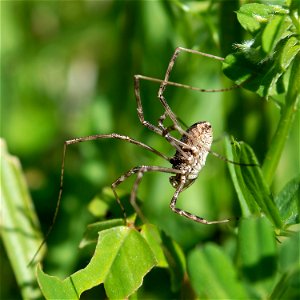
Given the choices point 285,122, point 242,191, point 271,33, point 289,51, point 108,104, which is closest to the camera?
point 271,33

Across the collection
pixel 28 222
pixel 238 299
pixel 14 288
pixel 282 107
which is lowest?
pixel 14 288

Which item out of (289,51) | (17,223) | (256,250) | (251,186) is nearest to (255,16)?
(289,51)

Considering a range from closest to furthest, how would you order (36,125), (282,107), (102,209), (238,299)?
(238,299) < (282,107) < (102,209) < (36,125)

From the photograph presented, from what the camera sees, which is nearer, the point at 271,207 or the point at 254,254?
the point at 254,254

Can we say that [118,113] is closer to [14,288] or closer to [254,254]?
[14,288]

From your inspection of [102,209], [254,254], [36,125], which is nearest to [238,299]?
[254,254]

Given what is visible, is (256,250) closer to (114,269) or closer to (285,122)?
(114,269)
